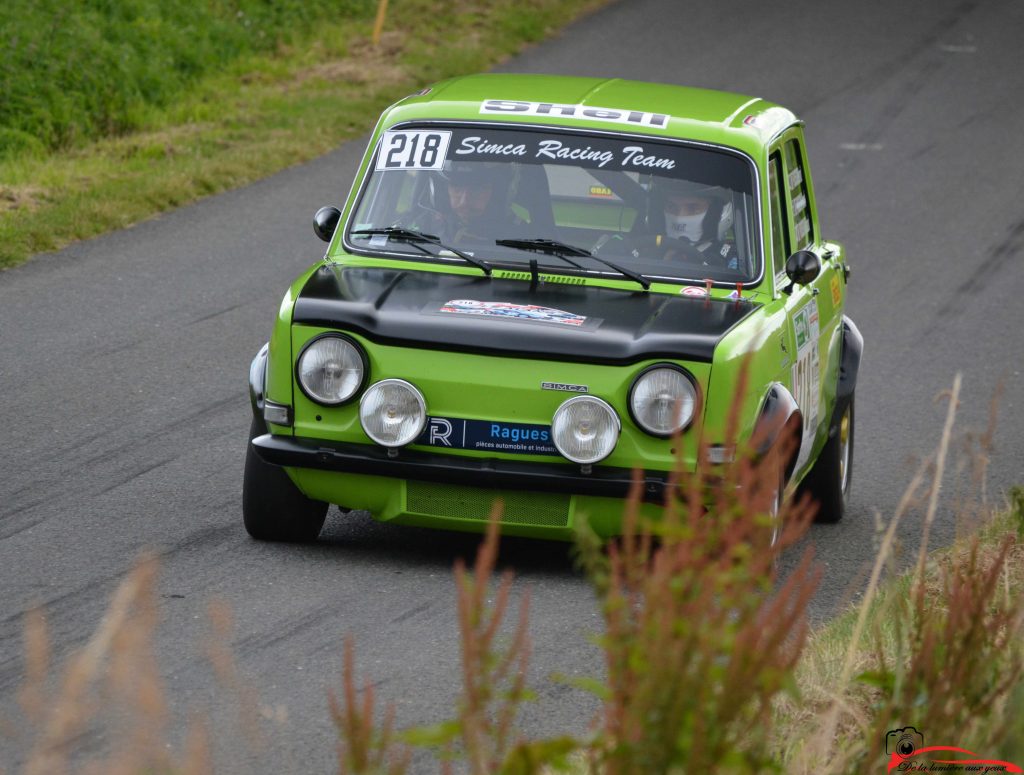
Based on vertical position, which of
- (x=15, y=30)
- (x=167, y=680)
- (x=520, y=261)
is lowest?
(x=167, y=680)

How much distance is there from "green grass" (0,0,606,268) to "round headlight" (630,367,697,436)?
6.69 meters

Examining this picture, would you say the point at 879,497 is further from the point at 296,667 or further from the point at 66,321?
the point at 66,321

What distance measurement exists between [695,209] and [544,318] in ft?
3.64

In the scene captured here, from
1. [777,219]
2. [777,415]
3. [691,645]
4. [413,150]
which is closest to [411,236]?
[413,150]

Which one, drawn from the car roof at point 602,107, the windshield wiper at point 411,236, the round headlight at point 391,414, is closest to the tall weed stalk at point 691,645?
the round headlight at point 391,414

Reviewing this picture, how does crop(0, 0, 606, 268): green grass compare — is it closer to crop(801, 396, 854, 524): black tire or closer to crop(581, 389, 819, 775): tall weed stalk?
crop(801, 396, 854, 524): black tire

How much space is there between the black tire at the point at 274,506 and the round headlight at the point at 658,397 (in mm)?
1299

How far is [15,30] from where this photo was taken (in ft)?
50.5

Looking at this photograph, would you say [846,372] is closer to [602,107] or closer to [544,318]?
[602,107]

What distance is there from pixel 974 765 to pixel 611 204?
11.7ft

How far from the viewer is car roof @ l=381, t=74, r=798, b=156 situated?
6875 mm

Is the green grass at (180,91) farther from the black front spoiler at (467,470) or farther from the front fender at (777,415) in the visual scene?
the front fender at (777,415)

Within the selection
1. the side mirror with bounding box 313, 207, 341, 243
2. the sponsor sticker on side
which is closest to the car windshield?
the side mirror with bounding box 313, 207, 341, 243

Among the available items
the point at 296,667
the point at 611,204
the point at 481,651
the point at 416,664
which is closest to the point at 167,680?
the point at 296,667
